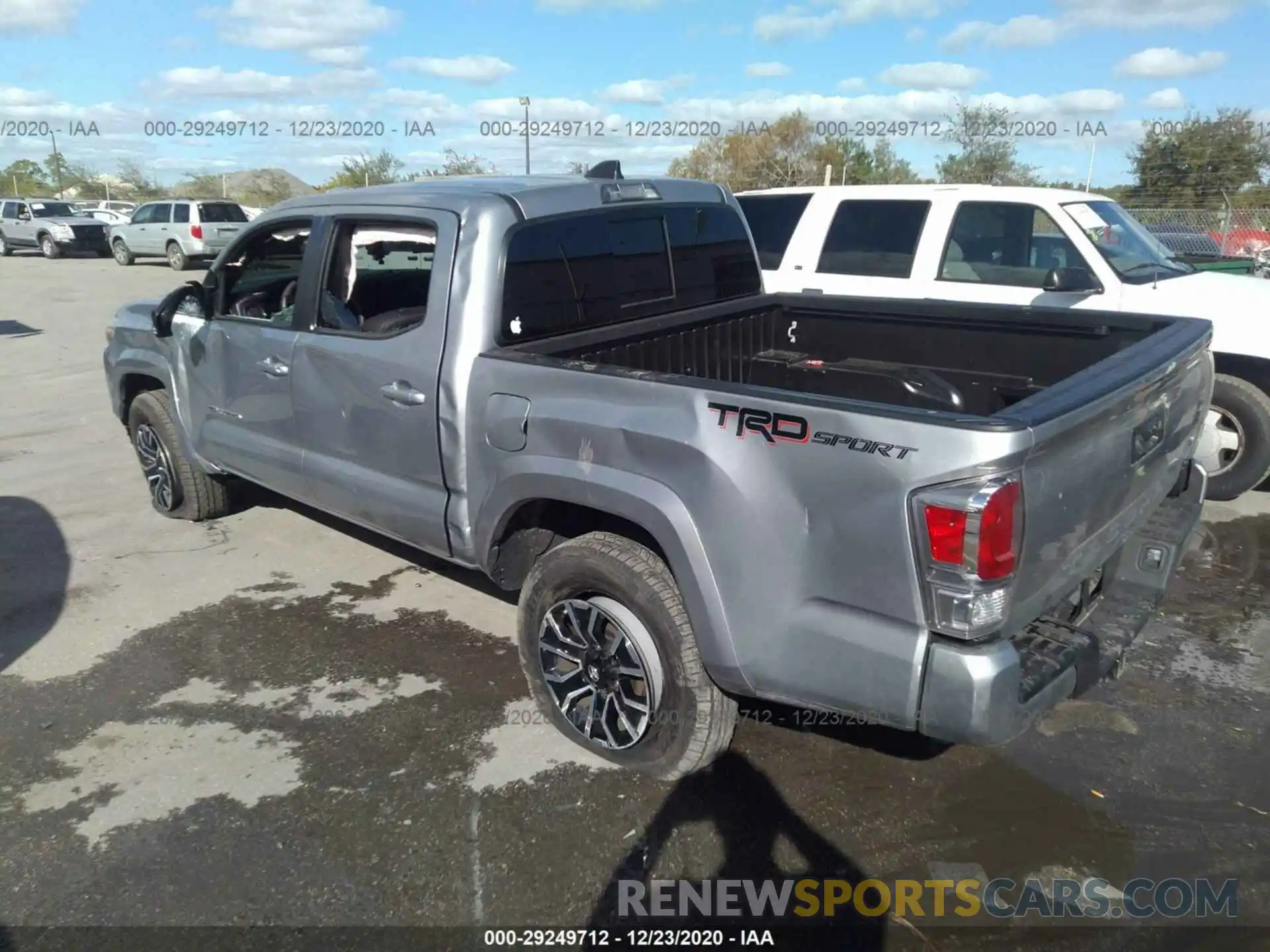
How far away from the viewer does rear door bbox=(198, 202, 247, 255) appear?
2241 centimetres

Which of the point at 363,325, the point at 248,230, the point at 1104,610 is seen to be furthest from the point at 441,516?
the point at 1104,610

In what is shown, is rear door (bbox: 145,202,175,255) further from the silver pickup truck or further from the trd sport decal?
the trd sport decal

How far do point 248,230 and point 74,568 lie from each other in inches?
84.0

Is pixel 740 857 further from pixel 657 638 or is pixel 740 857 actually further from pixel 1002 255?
pixel 1002 255

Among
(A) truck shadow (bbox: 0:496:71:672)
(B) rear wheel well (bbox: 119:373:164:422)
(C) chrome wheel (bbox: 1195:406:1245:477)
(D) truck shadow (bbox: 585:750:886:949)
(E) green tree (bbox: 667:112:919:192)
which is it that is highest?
(E) green tree (bbox: 667:112:919:192)

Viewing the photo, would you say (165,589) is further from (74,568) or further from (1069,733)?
(1069,733)

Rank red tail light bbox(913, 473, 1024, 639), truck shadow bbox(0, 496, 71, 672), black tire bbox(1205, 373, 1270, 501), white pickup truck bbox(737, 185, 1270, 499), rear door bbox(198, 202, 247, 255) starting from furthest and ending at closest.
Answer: rear door bbox(198, 202, 247, 255), white pickup truck bbox(737, 185, 1270, 499), black tire bbox(1205, 373, 1270, 501), truck shadow bbox(0, 496, 71, 672), red tail light bbox(913, 473, 1024, 639)

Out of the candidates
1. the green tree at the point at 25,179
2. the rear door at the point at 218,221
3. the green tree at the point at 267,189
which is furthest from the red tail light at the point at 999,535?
the green tree at the point at 25,179

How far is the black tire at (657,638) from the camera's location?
2.96m

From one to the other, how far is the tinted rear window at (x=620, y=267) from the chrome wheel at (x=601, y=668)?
1051 mm

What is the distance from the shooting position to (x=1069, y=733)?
3516 mm

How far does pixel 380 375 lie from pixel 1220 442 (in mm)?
5118

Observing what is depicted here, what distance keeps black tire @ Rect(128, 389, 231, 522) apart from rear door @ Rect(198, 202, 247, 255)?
722 inches

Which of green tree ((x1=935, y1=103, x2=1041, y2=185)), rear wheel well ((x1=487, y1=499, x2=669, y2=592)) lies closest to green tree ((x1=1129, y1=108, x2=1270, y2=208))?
green tree ((x1=935, y1=103, x2=1041, y2=185))
